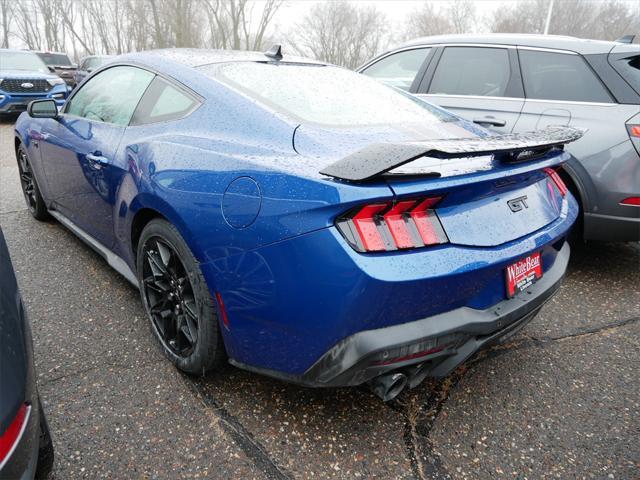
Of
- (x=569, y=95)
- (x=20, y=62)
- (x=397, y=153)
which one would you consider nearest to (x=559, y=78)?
(x=569, y=95)

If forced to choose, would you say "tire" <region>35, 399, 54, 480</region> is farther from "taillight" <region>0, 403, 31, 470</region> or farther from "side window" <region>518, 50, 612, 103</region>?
"side window" <region>518, 50, 612, 103</region>

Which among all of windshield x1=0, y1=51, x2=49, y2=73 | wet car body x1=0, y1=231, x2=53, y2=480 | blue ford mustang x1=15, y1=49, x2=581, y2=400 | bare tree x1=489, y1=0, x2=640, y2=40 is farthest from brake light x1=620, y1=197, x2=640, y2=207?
Result: bare tree x1=489, y1=0, x2=640, y2=40

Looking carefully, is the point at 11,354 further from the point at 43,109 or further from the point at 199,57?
the point at 43,109

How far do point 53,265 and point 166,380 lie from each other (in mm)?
1736

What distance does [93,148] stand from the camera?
269cm

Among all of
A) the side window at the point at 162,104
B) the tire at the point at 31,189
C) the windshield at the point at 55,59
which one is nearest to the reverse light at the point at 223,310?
the side window at the point at 162,104

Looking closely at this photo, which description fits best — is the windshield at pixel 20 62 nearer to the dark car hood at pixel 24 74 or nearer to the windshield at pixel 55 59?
the dark car hood at pixel 24 74

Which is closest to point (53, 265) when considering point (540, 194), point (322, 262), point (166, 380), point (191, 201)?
point (166, 380)

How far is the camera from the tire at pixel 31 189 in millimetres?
4008

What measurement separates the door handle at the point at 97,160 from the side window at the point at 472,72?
9.53 feet

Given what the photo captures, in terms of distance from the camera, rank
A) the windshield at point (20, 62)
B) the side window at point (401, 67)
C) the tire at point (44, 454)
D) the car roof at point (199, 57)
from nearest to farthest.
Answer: the tire at point (44, 454) → the car roof at point (199, 57) → the side window at point (401, 67) → the windshield at point (20, 62)

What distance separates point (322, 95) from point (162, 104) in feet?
2.67

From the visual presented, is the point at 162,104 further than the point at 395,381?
Yes

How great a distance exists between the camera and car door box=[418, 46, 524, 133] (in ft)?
12.1
